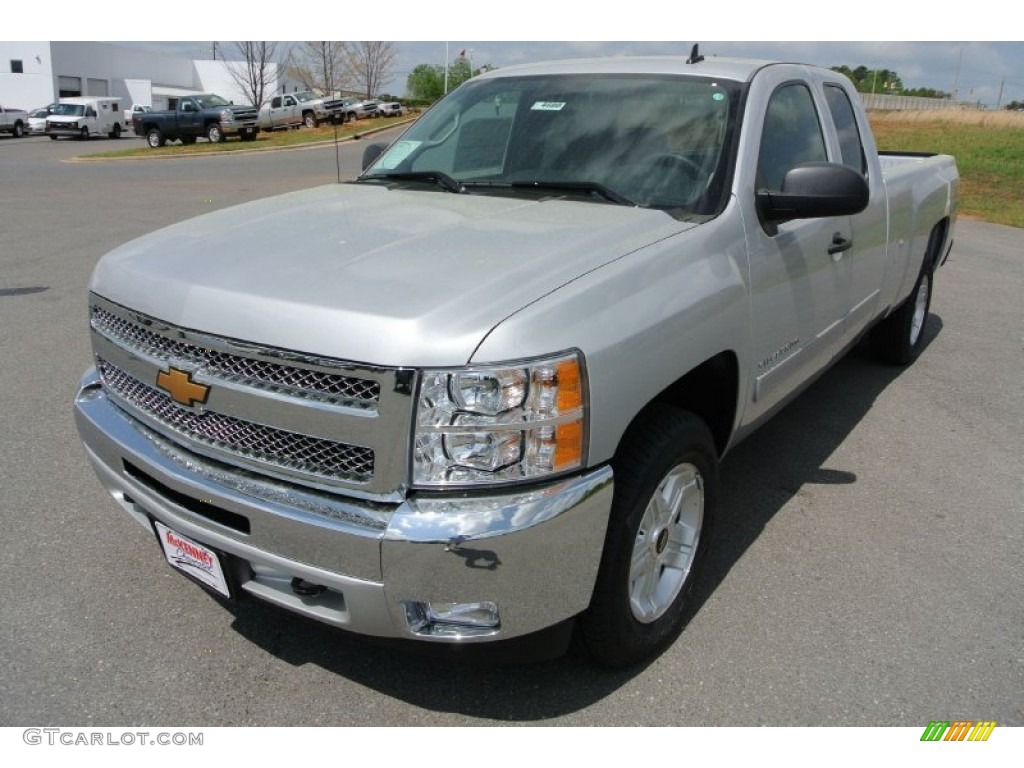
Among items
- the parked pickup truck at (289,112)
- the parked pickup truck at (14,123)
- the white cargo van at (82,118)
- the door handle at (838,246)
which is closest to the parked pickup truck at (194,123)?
the parked pickup truck at (289,112)

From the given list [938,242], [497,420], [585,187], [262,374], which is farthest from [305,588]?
[938,242]

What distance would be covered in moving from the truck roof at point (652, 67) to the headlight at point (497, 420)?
2.00 metres

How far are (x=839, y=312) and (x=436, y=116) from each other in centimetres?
220

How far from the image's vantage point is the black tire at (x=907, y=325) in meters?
5.91

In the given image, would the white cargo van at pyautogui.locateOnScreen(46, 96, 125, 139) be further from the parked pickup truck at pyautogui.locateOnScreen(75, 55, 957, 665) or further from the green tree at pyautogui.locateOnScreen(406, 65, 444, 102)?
the parked pickup truck at pyautogui.locateOnScreen(75, 55, 957, 665)

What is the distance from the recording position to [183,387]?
2457 mm

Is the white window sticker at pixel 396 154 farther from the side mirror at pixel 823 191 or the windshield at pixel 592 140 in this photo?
the side mirror at pixel 823 191

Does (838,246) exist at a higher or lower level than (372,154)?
lower

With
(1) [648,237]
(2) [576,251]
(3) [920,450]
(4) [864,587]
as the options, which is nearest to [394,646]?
(2) [576,251]

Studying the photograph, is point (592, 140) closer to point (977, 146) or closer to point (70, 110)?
point (977, 146)

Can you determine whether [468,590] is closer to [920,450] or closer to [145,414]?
[145,414]

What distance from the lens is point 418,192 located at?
3602mm

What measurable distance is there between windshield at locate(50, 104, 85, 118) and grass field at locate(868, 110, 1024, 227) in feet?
110

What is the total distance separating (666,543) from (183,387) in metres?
1.63
